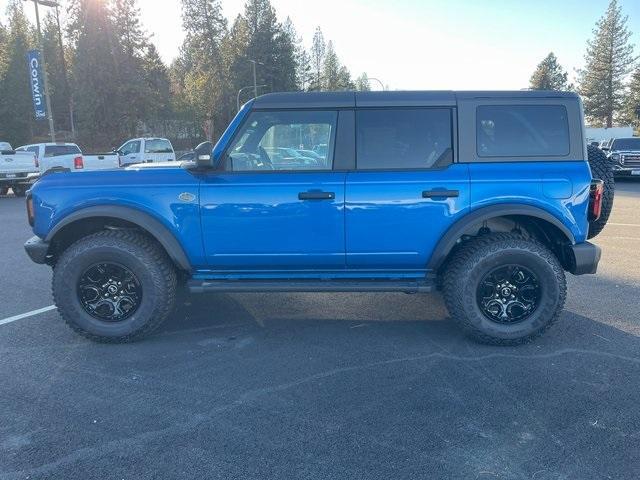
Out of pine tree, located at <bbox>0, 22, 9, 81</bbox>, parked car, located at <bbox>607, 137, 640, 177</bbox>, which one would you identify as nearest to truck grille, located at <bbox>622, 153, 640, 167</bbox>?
parked car, located at <bbox>607, 137, 640, 177</bbox>

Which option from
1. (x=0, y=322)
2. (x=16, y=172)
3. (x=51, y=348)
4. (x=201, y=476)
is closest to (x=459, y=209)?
(x=201, y=476)

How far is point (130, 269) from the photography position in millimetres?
4387

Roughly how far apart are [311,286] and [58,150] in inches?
738

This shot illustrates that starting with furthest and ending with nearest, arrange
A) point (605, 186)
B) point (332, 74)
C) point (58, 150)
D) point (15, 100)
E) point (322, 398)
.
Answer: point (332, 74)
point (15, 100)
point (58, 150)
point (605, 186)
point (322, 398)

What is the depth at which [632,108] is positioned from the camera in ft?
187

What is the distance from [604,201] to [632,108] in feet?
206

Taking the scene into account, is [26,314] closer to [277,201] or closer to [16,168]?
[277,201]

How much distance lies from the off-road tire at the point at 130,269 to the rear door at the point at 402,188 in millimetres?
1601

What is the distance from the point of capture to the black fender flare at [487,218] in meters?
4.19

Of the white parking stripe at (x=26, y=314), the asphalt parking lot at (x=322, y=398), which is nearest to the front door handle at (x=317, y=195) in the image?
the asphalt parking lot at (x=322, y=398)

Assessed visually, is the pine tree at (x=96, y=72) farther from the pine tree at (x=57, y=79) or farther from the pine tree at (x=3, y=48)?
the pine tree at (x=57, y=79)

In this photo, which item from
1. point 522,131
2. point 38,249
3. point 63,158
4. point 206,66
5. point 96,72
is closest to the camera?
point 522,131

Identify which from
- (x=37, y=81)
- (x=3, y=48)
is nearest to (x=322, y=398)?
(x=37, y=81)

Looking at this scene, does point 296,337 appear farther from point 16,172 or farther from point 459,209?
point 16,172
